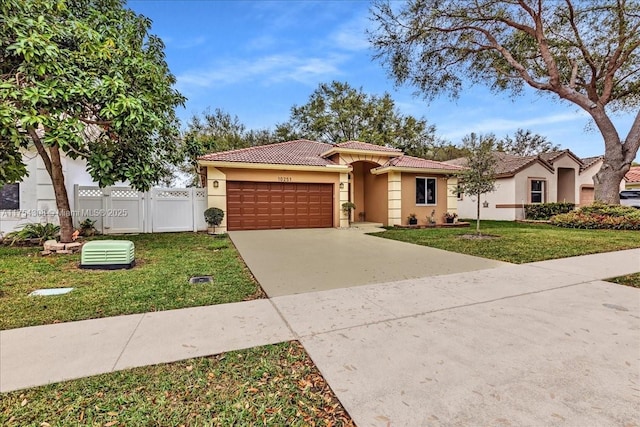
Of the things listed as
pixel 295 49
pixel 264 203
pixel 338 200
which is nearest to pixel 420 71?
pixel 295 49

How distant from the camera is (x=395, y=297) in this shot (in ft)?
13.9

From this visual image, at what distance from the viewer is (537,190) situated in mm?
19016

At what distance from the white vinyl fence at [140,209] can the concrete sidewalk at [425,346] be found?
30.8 ft

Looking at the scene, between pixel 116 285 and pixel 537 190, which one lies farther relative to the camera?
pixel 537 190

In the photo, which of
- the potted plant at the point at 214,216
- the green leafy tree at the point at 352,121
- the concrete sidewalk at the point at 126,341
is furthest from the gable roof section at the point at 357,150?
the concrete sidewalk at the point at 126,341

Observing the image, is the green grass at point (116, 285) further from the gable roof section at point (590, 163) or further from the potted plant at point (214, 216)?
the gable roof section at point (590, 163)

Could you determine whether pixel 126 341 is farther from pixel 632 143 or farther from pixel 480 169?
pixel 632 143

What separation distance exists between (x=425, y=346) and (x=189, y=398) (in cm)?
202

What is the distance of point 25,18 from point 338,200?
37.0 ft

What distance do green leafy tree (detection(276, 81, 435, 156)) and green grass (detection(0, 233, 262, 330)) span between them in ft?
70.9

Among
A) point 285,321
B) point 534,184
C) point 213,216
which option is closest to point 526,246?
point 285,321

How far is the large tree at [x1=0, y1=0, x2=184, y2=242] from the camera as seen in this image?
5328 millimetres

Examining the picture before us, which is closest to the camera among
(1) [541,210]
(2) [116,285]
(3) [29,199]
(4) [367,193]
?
(2) [116,285]

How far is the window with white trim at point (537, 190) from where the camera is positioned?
18797mm
